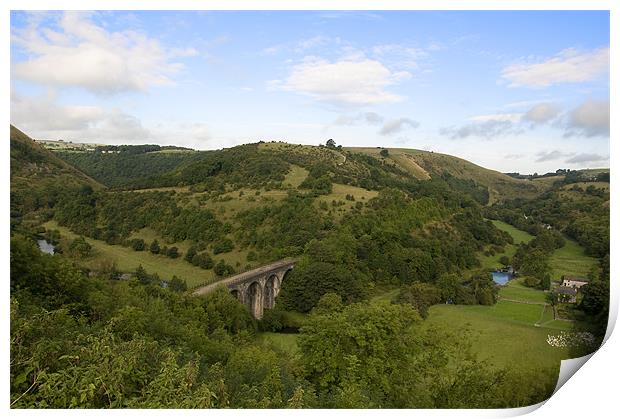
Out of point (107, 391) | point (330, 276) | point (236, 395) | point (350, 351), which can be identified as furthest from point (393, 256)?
point (107, 391)

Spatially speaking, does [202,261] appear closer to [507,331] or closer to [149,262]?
[149,262]

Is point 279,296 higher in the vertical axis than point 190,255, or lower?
lower

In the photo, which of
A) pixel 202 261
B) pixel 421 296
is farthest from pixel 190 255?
pixel 421 296

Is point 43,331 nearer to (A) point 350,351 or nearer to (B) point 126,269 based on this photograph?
(A) point 350,351

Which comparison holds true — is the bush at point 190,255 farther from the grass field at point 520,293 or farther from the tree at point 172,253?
the grass field at point 520,293

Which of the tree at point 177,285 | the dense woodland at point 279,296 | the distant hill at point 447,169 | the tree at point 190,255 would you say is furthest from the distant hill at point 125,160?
the distant hill at point 447,169
